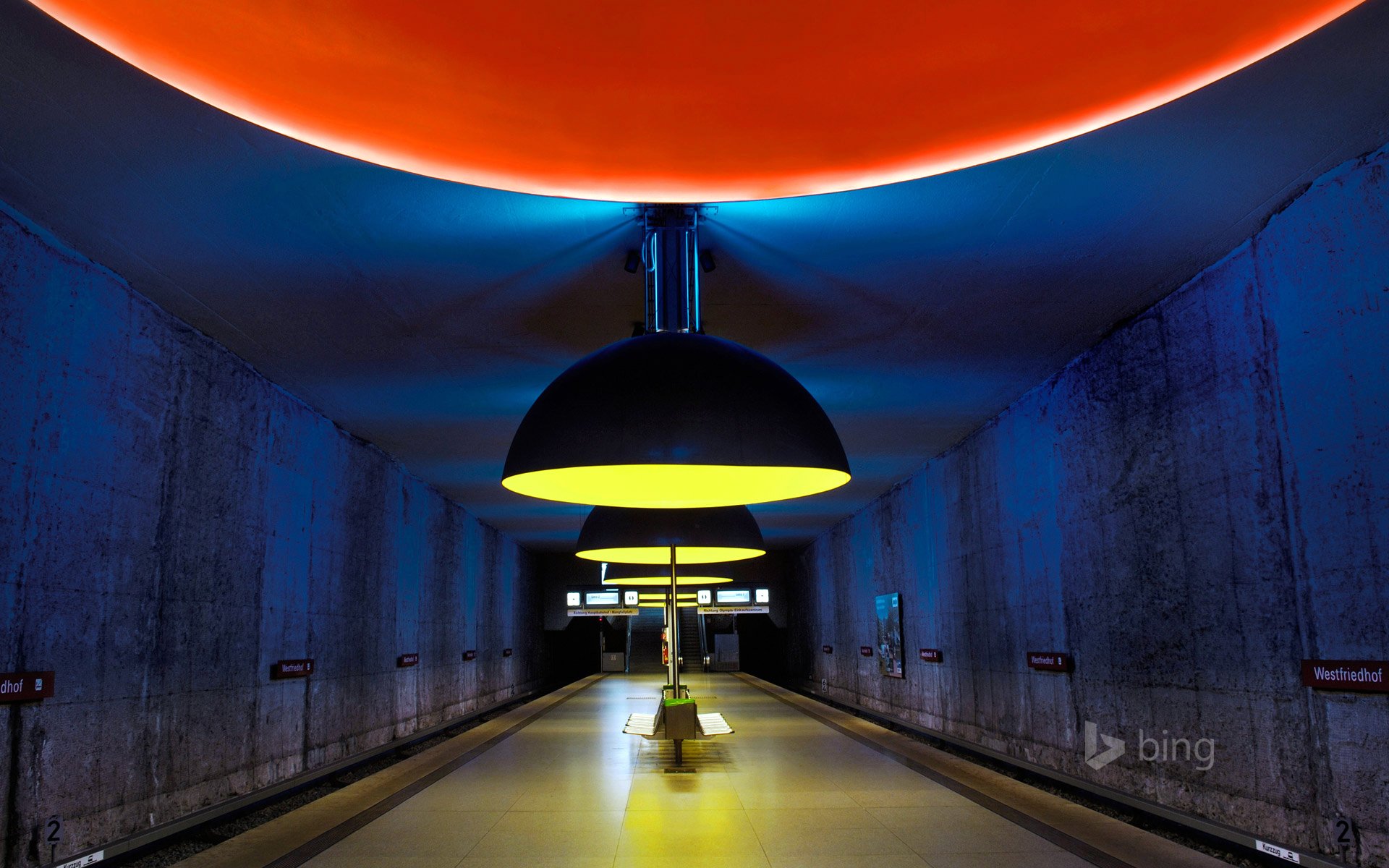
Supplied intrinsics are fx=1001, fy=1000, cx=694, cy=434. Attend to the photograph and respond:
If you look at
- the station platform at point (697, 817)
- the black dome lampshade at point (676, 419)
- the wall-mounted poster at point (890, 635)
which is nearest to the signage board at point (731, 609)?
the wall-mounted poster at point (890, 635)

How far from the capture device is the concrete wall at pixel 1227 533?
18.0ft

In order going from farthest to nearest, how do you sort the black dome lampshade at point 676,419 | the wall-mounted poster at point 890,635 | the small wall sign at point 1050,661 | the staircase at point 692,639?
1. the staircase at point 692,639
2. the wall-mounted poster at point 890,635
3. the small wall sign at point 1050,661
4. the black dome lampshade at point 676,419

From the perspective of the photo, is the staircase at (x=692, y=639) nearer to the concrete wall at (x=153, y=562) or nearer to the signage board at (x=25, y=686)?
the concrete wall at (x=153, y=562)

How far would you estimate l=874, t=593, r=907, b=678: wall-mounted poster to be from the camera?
16984 millimetres

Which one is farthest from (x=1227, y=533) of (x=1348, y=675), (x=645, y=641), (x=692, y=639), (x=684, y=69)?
(x=692, y=639)

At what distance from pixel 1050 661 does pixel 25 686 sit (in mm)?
8582

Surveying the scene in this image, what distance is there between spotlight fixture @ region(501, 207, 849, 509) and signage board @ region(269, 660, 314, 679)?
586 cm

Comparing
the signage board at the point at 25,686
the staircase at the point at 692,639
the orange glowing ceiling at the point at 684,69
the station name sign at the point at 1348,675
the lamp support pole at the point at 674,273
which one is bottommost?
the staircase at the point at 692,639

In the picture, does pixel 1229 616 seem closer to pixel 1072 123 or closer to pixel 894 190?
pixel 894 190

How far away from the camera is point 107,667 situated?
22.6 ft

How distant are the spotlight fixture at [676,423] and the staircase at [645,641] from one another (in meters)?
33.5

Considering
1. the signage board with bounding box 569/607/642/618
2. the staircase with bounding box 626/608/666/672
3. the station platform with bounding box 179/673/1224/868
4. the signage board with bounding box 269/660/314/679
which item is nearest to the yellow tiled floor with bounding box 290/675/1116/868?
the station platform with bounding box 179/673/1224/868

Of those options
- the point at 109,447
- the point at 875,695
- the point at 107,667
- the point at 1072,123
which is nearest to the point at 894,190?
the point at 1072,123

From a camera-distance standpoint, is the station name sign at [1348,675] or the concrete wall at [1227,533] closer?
the station name sign at [1348,675]
